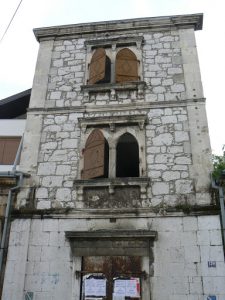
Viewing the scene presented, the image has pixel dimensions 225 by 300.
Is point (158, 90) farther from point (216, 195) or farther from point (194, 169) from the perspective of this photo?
point (216, 195)

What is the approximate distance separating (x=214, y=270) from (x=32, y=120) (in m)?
6.28

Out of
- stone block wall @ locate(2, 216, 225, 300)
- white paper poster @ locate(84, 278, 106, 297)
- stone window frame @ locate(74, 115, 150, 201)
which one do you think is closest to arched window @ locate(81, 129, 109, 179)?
stone window frame @ locate(74, 115, 150, 201)

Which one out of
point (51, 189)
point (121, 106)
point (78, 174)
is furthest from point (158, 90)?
point (51, 189)

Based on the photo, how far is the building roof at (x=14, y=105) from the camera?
1216cm

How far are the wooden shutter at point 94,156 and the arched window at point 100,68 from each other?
1.86 metres

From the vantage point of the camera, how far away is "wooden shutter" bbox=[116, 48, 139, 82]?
1002 centimetres

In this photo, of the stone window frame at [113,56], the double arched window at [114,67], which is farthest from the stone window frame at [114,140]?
the double arched window at [114,67]

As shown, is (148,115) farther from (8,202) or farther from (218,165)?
(8,202)

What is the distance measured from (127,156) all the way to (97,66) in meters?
3.12

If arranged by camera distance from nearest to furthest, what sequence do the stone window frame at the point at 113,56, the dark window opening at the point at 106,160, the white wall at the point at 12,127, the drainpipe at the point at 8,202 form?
1. the drainpipe at the point at 8,202
2. the dark window opening at the point at 106,160
3. the stone window frame at the point at 113,56
4. the white wall at the point at 12,127

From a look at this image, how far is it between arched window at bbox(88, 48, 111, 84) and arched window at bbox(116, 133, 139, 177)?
6.63 ft

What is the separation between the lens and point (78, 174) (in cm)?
871

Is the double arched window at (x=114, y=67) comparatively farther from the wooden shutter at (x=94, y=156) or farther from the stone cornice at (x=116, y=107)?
the wooden shutter at (x=94, y=156)

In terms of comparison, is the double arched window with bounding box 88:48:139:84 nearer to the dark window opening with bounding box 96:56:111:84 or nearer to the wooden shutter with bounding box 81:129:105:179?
the dark window opening with bounding box 96:56:111:84
